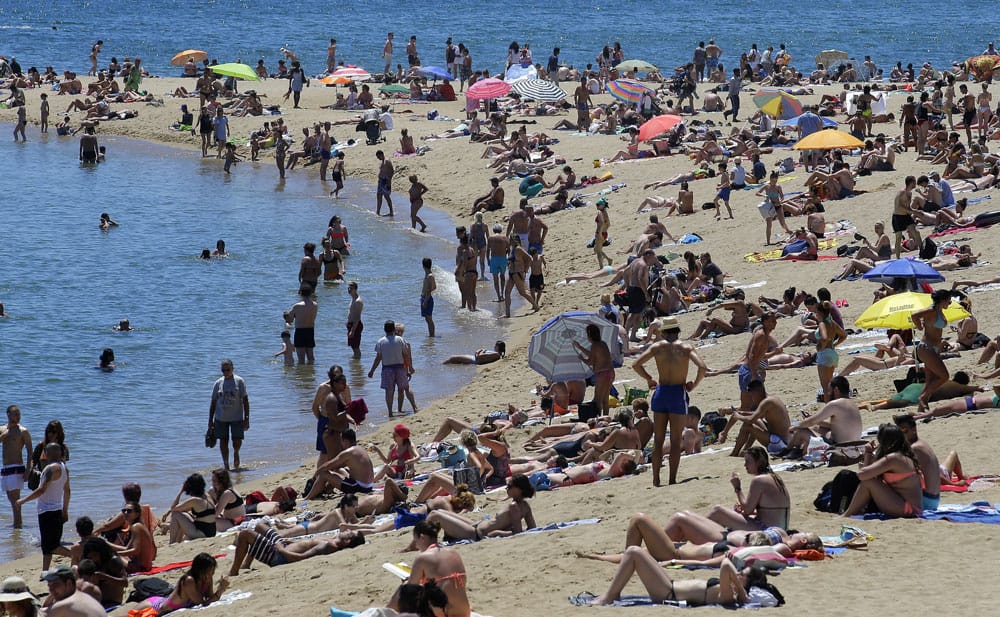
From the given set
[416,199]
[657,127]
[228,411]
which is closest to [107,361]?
[228,411]

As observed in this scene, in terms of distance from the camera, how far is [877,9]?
342 feet

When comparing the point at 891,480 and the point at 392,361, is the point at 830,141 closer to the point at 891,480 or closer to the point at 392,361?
the point at 392,361

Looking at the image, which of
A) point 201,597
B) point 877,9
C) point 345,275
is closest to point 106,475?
point 201,597

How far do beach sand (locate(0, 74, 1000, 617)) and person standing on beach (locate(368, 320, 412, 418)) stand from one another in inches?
18.3

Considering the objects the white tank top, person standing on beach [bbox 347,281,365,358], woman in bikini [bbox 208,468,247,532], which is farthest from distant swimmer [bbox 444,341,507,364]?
the white tank top

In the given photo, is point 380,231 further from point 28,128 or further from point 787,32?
point 787,32

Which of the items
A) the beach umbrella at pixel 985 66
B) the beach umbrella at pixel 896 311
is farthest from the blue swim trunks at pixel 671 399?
the beach umbrella at pixel 985 66

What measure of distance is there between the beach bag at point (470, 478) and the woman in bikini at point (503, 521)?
1.56 metres

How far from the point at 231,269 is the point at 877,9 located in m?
88.5

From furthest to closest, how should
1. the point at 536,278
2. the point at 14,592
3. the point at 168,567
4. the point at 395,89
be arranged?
the point at 395,89 < the point at 536,278 < the point at 168,567 < the point at 14,592

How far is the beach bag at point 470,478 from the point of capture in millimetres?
12133

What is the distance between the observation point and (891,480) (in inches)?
380

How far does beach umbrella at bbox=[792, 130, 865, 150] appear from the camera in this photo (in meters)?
23.0

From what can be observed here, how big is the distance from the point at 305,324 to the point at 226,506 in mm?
6425
